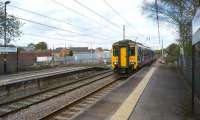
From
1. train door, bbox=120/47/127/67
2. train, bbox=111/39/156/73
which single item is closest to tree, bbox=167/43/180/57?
train, bbox=111/39/156/73

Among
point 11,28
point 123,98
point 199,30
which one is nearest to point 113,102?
point 123,98

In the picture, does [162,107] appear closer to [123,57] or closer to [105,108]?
[105,108]

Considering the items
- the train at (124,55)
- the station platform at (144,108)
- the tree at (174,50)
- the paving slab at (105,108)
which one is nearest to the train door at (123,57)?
the train at (124,55)

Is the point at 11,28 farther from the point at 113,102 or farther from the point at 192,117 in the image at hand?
the point at 192,117

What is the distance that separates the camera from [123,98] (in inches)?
527

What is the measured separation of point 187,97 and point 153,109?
345 cm

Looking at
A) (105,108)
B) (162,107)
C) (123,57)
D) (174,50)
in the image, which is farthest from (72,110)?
(174,50)

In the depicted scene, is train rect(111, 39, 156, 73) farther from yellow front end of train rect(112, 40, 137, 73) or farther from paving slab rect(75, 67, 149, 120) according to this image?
paving slab rect(75, 67, 149, 120)

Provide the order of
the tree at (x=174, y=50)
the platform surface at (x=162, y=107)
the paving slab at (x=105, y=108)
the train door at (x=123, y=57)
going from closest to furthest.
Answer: the platform surface at (x=162, y=107)
the paving slab at (x=105, y=108)
the train door at (x=123, y=57)
the tree at (x=174, y=50)

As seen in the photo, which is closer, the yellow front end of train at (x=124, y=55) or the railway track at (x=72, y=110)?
the railway track at (x=72, y=110)

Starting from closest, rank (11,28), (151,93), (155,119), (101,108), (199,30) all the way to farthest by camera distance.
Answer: (199,30)
(155,119)
(101,108)
(151,93)
(11,28)

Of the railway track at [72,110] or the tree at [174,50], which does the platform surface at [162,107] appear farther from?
the tree at [174,50]

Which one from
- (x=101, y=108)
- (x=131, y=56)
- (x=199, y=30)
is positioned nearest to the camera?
(x=199, y=30)

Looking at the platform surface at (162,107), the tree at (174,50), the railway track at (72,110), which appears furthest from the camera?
the tree at (174,50)
